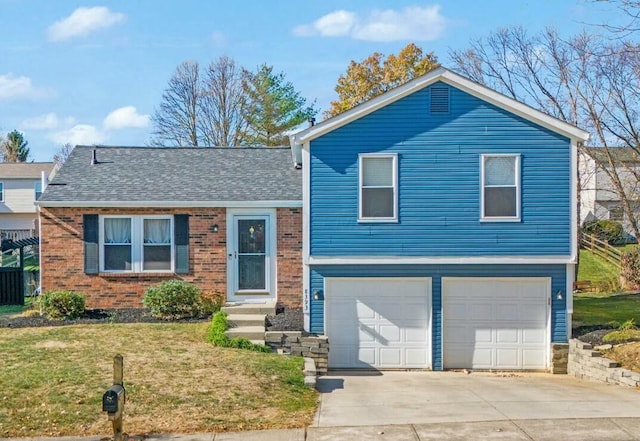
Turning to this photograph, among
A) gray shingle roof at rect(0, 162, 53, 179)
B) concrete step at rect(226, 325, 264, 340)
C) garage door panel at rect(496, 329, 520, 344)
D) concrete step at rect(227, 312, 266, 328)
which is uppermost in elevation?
gray shingle roof at rect(0, 162, 53, 179)

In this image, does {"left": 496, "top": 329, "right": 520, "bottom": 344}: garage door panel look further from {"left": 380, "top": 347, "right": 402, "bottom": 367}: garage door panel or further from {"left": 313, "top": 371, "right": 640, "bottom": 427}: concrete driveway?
{"left": 380, "top": 347, "right": 402, "bottom": 367}: garage door panel

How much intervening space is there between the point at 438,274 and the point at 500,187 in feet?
7.76

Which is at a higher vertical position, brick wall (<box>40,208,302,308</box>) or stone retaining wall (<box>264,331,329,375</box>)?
brick wall (<box>40,208,302,308</box>)

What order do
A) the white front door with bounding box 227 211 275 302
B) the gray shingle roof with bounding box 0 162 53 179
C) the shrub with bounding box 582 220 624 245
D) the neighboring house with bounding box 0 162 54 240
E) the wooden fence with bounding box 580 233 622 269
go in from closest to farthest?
the white front door with bounding box 227 211 275 302 < the wooden fence with bounding box 580 233 622 269 < the shrub with bounding box 582 220 624 245 < the gray shingle roof with bounding box 0 162 53 179 < the neighboring house with bounding box 0 162 54 240

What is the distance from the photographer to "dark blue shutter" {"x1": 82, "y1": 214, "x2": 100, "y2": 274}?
1730 centimetres

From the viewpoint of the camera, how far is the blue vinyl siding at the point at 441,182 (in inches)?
599

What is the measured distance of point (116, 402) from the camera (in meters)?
7.66

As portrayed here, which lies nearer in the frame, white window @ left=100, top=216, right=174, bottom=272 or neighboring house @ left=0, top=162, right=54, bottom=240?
white window @ left=100, top=216, right=174, bottom=272

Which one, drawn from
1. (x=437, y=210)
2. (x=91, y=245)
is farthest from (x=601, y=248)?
(x=91, y=245)

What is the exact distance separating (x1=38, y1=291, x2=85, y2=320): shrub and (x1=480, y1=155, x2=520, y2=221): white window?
379 inches

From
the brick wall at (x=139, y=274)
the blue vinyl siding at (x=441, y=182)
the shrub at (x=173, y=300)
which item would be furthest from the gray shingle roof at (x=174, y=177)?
the blue vinyl siding at (x=441, y=182)

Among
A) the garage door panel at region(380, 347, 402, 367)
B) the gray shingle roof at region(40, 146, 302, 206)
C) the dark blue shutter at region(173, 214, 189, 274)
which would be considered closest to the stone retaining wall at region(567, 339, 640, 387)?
the garage door panel at region(380, 347, 402, 367)

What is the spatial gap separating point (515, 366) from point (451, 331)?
5.22 feet

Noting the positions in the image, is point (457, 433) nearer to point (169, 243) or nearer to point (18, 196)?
point (169, 243)
